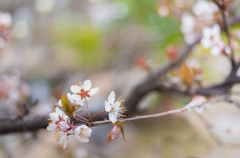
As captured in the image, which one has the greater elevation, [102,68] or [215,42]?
[102,68]

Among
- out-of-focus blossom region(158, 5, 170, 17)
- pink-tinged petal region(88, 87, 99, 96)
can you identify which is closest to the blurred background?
out-of-focus blossom region(158, 5, 170, 17)

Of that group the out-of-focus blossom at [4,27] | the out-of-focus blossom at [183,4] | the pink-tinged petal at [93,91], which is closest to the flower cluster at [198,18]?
the out-of-focus blossom at [183,4]

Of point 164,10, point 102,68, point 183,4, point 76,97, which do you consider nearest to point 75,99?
point 76,97

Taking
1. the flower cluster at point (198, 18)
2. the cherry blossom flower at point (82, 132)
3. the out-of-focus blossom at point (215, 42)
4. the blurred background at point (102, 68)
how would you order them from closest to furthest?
the cherry blossom flower at point (82, 132), the out-of-focus blossom at point (215, 42), the flower cluster at point (198, 18), the blurred background at point (102, 68)

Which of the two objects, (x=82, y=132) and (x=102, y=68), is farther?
(x=102, y=68)

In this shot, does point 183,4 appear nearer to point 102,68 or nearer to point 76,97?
point 76,97

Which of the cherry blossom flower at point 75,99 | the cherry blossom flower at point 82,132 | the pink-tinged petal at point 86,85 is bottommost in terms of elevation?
the cherry blossom flower at point 82,132

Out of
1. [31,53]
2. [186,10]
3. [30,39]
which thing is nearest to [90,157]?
[186,10]

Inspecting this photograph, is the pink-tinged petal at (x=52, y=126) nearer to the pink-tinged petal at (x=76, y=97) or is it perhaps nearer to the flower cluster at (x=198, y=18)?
the pink-tinged petal at (x=76, y=97)

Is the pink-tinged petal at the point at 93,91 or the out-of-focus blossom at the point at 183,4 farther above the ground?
the out-of-focus blossom at the point at 183,4
